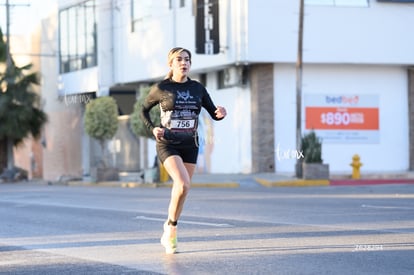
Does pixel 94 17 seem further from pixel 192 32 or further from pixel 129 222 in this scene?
pixel 129 222

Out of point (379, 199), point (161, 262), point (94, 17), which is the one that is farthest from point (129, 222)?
point (94, 17)

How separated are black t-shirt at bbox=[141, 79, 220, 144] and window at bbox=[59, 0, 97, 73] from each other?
34.8 metres

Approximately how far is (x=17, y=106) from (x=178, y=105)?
1388 inches

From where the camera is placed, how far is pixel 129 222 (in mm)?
13336

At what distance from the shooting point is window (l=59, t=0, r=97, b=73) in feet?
144

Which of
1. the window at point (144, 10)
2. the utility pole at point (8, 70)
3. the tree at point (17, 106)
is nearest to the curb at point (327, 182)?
the window at point (144, 10)

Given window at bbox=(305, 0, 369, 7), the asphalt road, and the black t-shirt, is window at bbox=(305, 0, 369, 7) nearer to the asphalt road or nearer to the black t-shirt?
the asphalt road

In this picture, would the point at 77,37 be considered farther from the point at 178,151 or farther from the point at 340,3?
the point at 178,151

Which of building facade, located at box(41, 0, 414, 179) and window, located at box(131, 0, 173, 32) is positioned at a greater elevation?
window, located at box(131, 0, 173, 32)

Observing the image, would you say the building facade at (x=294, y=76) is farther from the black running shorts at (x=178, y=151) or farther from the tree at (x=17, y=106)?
the black running shorts at (x=178, y=151)

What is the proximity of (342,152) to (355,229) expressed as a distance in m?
23.8

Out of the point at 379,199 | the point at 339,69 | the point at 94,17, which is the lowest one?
the point at 379,199

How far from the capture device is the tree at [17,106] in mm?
42719

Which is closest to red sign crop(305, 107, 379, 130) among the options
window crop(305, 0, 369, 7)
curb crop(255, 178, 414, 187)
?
window crop(305, 0, 369, 7)
